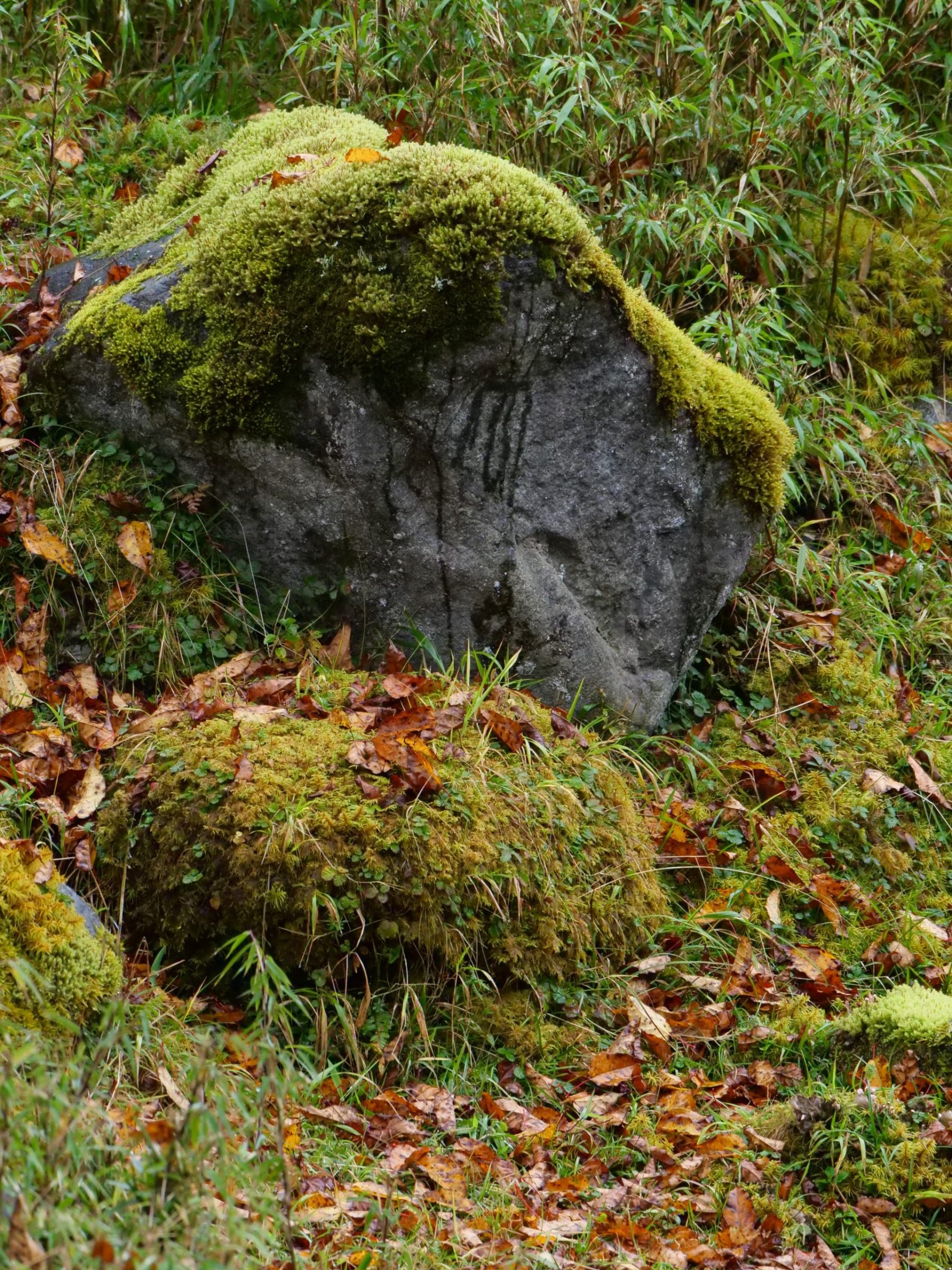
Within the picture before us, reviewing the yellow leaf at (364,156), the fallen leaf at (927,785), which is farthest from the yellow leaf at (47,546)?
the fallen leaf at (927,785)

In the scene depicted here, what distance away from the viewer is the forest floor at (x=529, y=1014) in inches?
92.0

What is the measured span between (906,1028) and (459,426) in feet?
8.08

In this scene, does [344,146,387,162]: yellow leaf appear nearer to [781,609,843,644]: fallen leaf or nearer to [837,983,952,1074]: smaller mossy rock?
[781,609,843,644]: fallen leaf

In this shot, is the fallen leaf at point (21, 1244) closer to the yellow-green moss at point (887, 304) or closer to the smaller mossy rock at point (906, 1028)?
the smaller mossy rock at point (906, 1028)

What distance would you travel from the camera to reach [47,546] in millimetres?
4215

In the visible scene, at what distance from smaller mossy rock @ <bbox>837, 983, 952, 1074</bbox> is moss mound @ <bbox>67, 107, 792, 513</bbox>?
7.09 ft

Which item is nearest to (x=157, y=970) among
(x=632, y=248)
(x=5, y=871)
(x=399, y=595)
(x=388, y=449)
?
(x=5, y=871)

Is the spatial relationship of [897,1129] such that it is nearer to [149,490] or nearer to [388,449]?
[388,449]

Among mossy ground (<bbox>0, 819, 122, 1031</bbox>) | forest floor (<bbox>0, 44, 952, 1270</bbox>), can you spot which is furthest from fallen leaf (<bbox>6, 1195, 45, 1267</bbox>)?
mossy ground (<bbox>0, 819, 122, 1031</bbox>)

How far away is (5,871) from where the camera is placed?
9.57ft

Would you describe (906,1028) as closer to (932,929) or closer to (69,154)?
(932,929)

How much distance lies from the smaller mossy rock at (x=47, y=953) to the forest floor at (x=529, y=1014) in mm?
108

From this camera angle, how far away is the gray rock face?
4254 mm

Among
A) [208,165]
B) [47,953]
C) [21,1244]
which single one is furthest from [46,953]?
[208,165]
